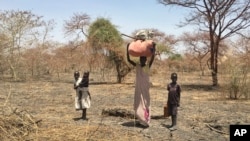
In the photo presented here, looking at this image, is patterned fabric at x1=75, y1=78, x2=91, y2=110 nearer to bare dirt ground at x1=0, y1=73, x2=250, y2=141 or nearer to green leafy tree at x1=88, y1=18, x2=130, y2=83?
bare dirt ground at x1=0, y1=73, x2=250, y2=141

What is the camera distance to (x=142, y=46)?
8742 millimetres

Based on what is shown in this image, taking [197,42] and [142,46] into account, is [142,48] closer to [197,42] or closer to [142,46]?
[142,46]

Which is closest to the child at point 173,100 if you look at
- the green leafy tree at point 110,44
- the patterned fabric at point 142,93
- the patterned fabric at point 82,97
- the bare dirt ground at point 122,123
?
the bare dirt ground at point 122,123

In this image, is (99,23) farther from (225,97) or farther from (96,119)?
(96,119)

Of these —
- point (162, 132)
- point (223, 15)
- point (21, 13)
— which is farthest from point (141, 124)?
point (21, 13)

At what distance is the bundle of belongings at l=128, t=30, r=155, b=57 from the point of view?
8727mm

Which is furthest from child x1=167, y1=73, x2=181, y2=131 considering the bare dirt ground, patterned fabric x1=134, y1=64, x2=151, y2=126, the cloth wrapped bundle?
the cloth wrapped bundle

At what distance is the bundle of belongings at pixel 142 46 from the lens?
28.6ft

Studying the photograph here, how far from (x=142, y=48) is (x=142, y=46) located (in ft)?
0.14

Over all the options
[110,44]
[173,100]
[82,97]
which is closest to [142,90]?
[173,100]

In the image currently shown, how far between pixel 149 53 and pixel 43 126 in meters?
2.54

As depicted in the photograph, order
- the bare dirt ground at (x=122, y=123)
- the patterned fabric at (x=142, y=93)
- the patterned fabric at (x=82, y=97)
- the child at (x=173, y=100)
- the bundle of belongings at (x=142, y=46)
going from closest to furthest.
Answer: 1. the bare dirt ground at (x=122, y=123)
2. the bundle of belongings at (x=142, y=46)
3. the patterned fabric at (x=142, y=93)
4. the child at (x=173, y=100)
5. the patterned fabric at (x=82, y=97)

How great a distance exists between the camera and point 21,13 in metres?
27.7

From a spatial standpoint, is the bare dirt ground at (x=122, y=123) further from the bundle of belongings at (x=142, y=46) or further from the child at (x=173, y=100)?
the bundle of belongings at (x=142, y=46)
